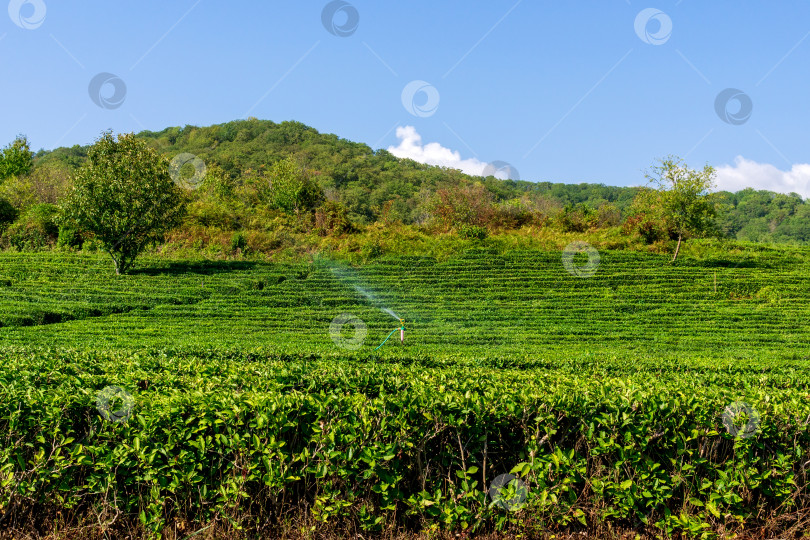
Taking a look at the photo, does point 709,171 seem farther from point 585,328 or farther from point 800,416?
point 800,416

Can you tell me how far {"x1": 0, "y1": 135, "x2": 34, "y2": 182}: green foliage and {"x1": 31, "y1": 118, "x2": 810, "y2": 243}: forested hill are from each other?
1489 centimetres

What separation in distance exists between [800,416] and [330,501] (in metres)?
3.83

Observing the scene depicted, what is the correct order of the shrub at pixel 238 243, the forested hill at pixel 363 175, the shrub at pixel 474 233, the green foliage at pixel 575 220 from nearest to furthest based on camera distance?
the shrub at pixel 238 243 → the shrub at pixel 474 233 → the green foliage at pixel 575 220 → the forested hill at pixel 363 175

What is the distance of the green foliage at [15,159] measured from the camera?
43.3 m

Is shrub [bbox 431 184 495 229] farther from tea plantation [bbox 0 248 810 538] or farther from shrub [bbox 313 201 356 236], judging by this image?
tea plantation [bbox 0 248 810 538]

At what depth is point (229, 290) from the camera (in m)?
25.2

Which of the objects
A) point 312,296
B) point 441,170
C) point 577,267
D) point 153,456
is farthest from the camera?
point 441,170

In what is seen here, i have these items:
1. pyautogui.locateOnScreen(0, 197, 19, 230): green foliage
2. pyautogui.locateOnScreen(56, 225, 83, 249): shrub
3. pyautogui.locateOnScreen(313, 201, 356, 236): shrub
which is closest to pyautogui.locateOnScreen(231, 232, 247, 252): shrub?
pyautogui.locateOnScreen(313, 201, 356, 236): shrub

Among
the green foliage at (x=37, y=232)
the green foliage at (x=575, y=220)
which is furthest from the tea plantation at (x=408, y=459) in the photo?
the green foliage at (x=575, y=220)

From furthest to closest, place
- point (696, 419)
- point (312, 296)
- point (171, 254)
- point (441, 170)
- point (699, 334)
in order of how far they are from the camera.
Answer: point (441, 170), point (171, 254), point (312, 296), point (699, 334), point (696, 419)

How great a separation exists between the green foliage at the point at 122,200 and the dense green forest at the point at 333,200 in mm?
2784

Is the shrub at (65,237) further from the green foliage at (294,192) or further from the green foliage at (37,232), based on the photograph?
the green foliage at (294,192)

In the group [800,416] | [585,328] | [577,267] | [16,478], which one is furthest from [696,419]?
[577,267]

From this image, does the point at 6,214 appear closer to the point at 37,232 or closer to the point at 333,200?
the point at 37,232
